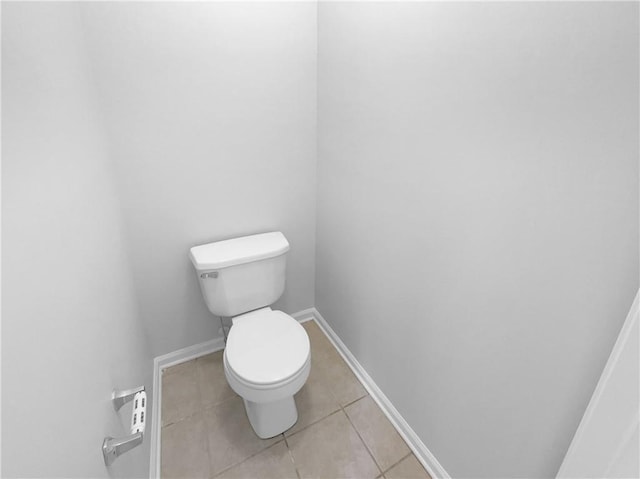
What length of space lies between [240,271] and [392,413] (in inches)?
37.9

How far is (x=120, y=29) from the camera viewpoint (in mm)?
1100

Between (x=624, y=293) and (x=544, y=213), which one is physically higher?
(x=544, y=213)

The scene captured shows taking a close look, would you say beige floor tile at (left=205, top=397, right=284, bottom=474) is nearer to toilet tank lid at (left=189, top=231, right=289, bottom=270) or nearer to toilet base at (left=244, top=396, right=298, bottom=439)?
toilet base at (left=244, top=396, right=298, bottom=439)

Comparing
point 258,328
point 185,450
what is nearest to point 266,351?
point 258,328

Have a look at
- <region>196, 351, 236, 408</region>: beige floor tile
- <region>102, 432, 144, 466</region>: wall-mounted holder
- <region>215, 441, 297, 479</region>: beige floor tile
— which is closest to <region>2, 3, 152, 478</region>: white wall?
<region>102, 432, 144, 466</region>: wall-mounted holder

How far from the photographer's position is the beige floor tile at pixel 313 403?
149 cm

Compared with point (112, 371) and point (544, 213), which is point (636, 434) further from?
point (112, 371)

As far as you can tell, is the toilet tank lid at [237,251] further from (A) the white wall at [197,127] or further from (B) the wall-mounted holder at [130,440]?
(B) the wall-mounted holder at [130,440]

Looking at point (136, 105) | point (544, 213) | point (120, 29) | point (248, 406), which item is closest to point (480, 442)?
point (544, 213)

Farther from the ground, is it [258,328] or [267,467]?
[258,328]

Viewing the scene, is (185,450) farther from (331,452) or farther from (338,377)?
(338,377)

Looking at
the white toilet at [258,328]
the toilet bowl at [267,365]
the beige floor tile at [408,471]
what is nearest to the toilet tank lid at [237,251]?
the white toilet at [258,328]

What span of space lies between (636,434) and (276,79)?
1.53 metres

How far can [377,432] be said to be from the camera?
56.5 inches
